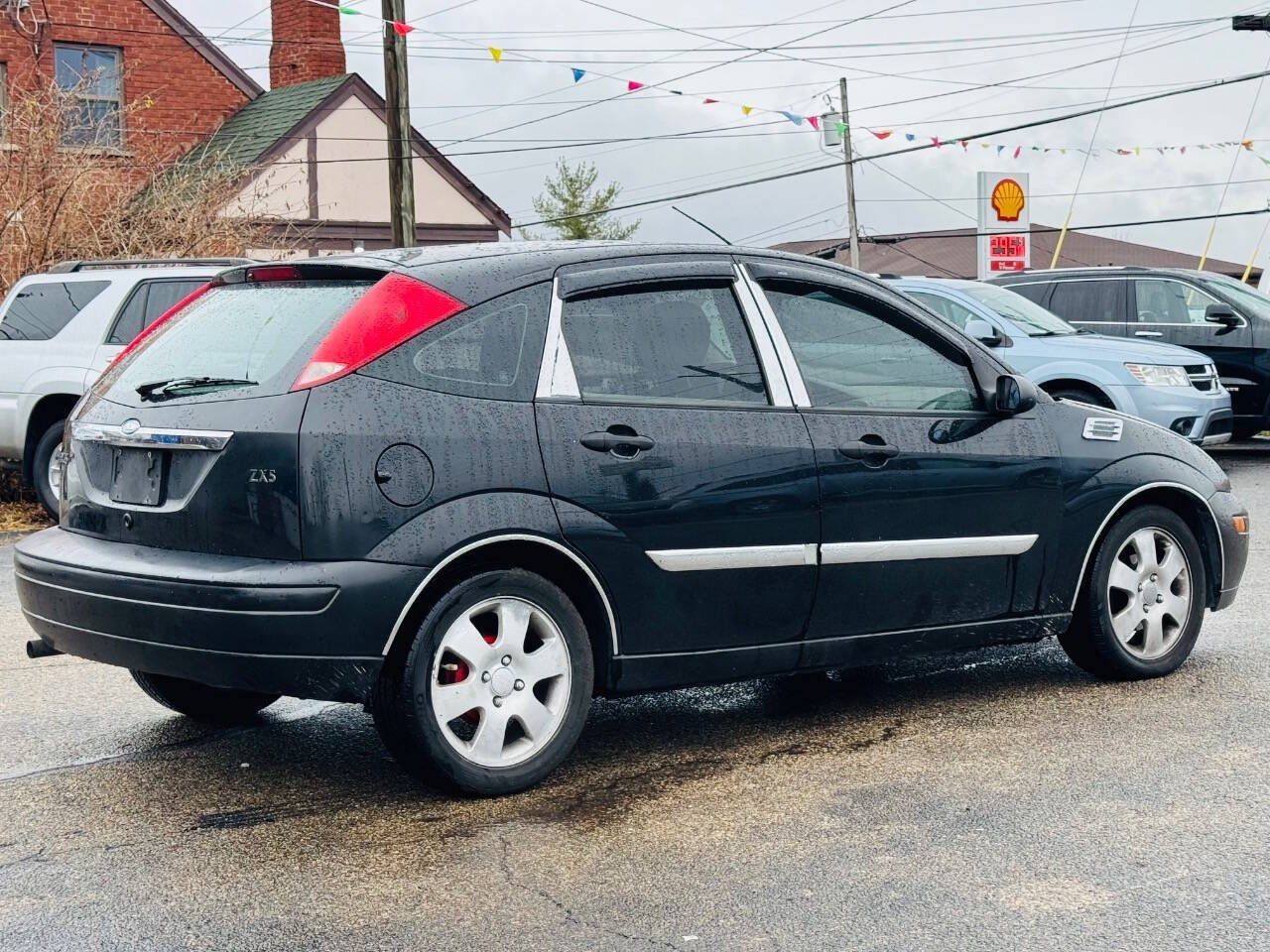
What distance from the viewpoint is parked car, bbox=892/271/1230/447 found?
14.2m

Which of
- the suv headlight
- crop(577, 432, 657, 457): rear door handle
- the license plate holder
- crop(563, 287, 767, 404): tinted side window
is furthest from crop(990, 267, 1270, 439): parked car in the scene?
the license plate holder

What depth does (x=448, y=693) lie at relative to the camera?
4727 mm

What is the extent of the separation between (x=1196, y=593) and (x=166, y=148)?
27.2 m

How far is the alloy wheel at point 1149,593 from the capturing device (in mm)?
6246

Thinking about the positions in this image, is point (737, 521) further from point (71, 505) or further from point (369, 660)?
point (71, 505)

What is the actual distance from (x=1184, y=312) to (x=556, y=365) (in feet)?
43.0

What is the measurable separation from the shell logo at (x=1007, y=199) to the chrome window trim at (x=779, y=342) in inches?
1168

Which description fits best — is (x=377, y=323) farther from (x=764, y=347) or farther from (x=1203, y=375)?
(x=1203, y=375)

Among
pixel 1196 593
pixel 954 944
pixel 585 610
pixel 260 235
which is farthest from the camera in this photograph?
pixel 260 235

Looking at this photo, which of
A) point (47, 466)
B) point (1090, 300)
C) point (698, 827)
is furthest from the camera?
point (1090, 300)

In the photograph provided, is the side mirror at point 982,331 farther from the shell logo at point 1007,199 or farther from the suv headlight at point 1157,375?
the shell logo at point 1007,199

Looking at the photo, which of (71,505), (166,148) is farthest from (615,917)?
(166,148)

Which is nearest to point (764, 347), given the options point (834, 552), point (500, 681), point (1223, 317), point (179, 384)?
point (834, 552)

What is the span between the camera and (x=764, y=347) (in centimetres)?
546
